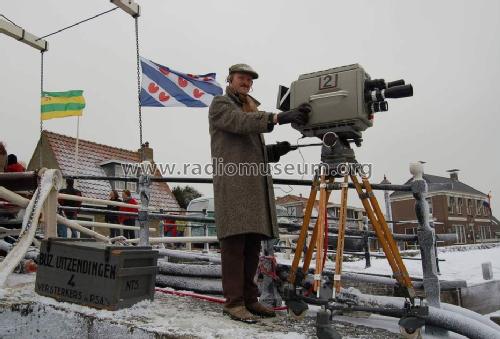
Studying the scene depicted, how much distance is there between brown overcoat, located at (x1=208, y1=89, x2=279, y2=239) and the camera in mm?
2709

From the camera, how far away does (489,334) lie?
7.75 ft

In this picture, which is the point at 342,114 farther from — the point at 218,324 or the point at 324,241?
the point at 218,324

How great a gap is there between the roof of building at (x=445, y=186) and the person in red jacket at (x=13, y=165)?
3755cm

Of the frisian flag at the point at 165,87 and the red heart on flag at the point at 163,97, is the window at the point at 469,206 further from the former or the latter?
the red heart on flag at the point at 163,97

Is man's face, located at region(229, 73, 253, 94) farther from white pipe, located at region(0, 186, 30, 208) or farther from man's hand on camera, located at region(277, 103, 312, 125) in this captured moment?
white pipe, located at region(0, 186, 30, 208)

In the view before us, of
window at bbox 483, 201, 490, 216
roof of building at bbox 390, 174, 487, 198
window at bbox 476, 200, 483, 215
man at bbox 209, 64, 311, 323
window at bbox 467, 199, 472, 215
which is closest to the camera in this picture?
man at bbox 209, 64, 311, 323

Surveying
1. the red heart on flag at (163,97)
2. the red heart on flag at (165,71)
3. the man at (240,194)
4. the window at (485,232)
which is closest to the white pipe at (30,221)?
the man at (240,194)

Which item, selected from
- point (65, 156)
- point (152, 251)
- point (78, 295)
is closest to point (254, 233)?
point (152, 251)

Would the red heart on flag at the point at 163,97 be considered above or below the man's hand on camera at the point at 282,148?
above

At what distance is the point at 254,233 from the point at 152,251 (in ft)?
2.76

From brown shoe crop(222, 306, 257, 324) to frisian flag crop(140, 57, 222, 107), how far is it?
759 cm

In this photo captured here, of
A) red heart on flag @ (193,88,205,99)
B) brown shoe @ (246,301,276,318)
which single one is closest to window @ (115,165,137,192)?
red heart on flag @ (193,88,205,99)

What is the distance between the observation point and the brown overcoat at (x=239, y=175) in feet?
8.89

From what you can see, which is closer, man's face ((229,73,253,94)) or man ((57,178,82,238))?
man's face ((229,73,253,94))
